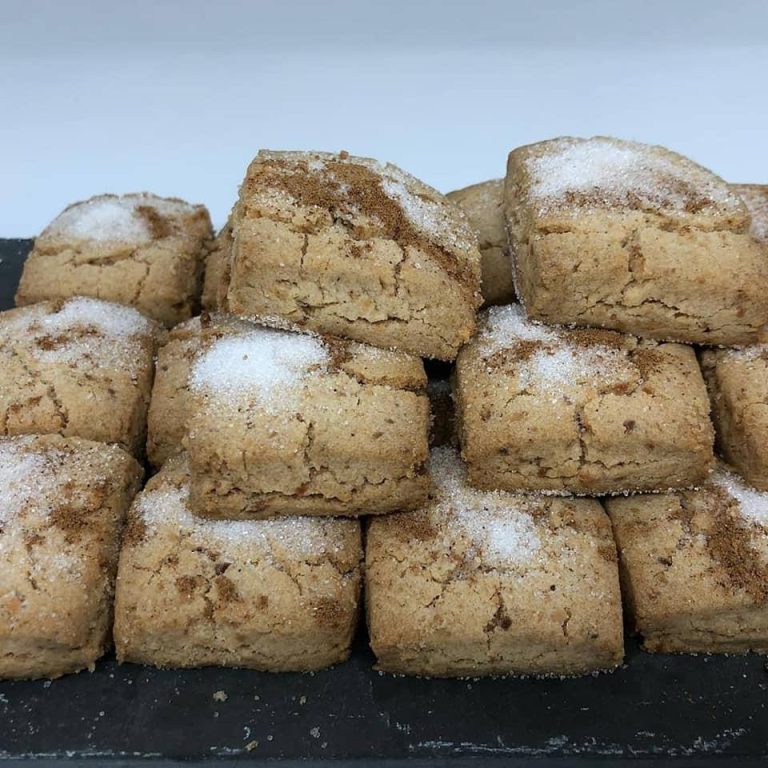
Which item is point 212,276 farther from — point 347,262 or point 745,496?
point 745,496

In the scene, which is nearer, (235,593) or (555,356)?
(235,593)

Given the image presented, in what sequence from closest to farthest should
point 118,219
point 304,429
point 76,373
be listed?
point 304,429
point 76,373
point 118,219

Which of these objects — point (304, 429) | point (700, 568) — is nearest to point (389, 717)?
point (304, 429)

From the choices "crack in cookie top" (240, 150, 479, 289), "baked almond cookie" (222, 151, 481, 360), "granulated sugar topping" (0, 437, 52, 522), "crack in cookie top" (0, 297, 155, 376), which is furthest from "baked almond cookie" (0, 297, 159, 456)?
"crack in cookie top" (240, 150, 479, 289)

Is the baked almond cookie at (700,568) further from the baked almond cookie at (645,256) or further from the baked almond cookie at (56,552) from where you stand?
the baked almond cookie at (56,552)

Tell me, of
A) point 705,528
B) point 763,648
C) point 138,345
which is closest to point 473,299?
point 705,528

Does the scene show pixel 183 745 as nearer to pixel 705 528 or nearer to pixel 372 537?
pixel 372 537
